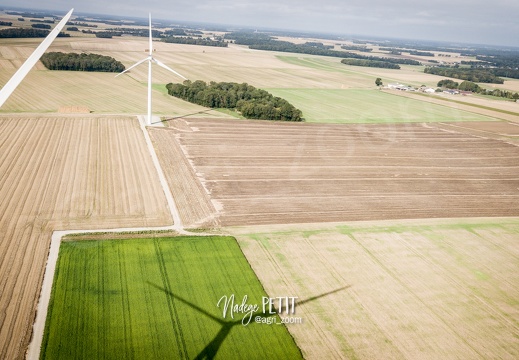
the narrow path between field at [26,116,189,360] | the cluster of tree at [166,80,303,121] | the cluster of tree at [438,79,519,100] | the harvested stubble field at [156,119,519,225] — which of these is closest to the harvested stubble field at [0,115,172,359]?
the narrow path between field at [26,116,189,360]

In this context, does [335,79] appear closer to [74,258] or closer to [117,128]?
[117,128]

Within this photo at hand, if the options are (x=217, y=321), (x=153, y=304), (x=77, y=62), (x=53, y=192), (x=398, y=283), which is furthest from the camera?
(x=77, y=62)

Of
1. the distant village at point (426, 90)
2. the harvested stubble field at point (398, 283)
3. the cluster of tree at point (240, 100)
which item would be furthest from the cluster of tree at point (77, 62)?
the harvested stubble field at point (398, 283)

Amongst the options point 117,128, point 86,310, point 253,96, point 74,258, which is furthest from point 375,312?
point 253,96

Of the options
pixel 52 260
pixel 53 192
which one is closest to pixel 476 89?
pixel 53 192

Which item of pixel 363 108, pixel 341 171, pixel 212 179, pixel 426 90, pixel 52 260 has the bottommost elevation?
pixel 52 260

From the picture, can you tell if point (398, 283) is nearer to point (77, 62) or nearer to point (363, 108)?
point (363, 108)

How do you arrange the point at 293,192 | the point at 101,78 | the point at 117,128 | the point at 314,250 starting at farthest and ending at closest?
the point at 101,78 < the point at 117,128 < the point at 293,192 < the point at 314,250
